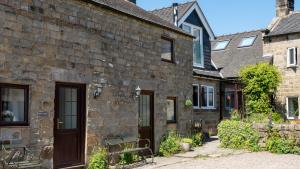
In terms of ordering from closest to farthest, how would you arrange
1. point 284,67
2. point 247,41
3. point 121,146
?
point 121,146
point 284,67
point 247,41

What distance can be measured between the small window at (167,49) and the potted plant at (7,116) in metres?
7.36

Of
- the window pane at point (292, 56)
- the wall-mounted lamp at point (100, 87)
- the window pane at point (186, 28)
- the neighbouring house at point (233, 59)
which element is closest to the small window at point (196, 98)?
the neighbouring house at point (233, 59)

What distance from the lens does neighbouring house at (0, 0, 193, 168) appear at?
9.46 meters

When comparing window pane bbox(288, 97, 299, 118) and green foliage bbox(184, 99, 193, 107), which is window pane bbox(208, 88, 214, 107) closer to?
window pane bbox(288, 97, 299, 118)

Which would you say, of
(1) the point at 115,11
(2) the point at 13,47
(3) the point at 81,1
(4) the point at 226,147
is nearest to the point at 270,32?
(4) the point at 226,147

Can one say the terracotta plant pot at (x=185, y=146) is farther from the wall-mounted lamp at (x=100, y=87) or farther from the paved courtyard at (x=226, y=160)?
the wall-mounted lamp at (x=100, y=87)

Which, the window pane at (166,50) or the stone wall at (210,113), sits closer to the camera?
the window pane at (166,50)

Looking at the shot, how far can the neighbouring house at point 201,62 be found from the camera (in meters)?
21.8

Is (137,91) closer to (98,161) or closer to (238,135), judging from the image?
(98,161)

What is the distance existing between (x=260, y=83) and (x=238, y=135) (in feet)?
22.7

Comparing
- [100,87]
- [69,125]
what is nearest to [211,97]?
[100,87]

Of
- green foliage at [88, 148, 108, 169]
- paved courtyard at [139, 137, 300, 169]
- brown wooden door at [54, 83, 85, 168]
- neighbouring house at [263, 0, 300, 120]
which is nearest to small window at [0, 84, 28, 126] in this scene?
brown wooden door at [54, 83, 85, 168]

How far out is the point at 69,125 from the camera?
11.1 m

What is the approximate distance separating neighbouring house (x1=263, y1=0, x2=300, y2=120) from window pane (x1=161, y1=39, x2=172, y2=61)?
1136cm
